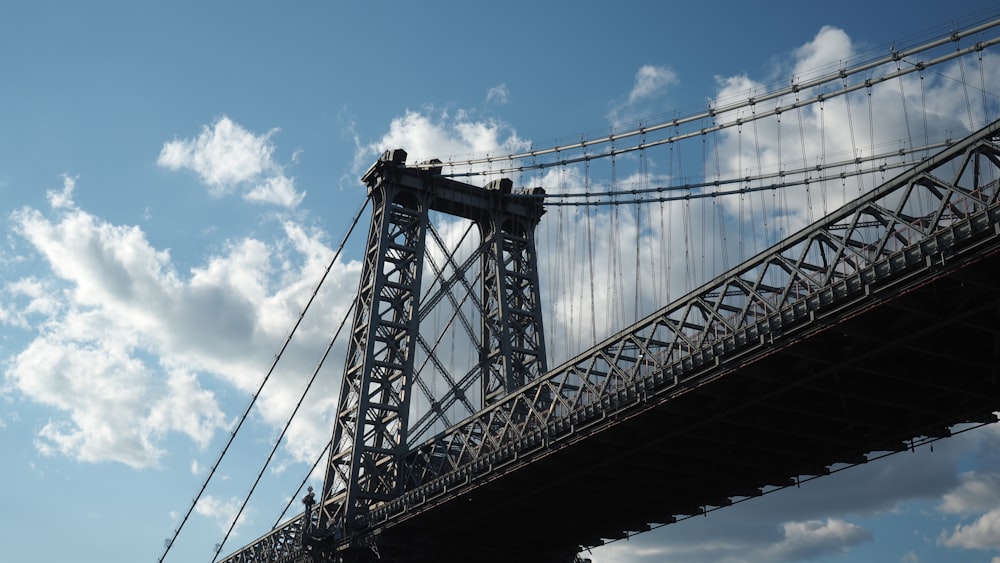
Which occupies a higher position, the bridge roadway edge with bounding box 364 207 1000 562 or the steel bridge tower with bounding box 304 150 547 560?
the steel bridge tower with bounding box 304 150 547 560

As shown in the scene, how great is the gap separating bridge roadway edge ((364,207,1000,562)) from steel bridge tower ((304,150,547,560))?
18.3 feet

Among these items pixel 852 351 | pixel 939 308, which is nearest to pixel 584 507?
pixel 852 351

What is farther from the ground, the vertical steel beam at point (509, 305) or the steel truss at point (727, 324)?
the vertical steel beam at point (509, 305)

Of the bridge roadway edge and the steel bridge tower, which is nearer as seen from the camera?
the bridge roadway edge

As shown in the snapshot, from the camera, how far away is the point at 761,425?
5056cm

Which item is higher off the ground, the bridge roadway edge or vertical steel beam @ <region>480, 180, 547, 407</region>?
vertical steel beam @ <region>480, 180, 547, 407</region>

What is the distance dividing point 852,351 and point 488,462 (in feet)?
75.8

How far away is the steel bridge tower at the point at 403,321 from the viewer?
2827 inches

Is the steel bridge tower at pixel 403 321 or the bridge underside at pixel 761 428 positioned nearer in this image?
the bridge underside at pixel 761 428

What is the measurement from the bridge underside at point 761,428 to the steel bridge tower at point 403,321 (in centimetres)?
563

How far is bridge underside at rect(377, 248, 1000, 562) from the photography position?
41.1m

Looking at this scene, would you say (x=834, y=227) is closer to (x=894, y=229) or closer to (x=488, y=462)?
(x=894, y=229)

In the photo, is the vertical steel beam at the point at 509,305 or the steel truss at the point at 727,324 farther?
the vertical steel beam at the point at 509,305

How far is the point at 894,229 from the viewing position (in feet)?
129
